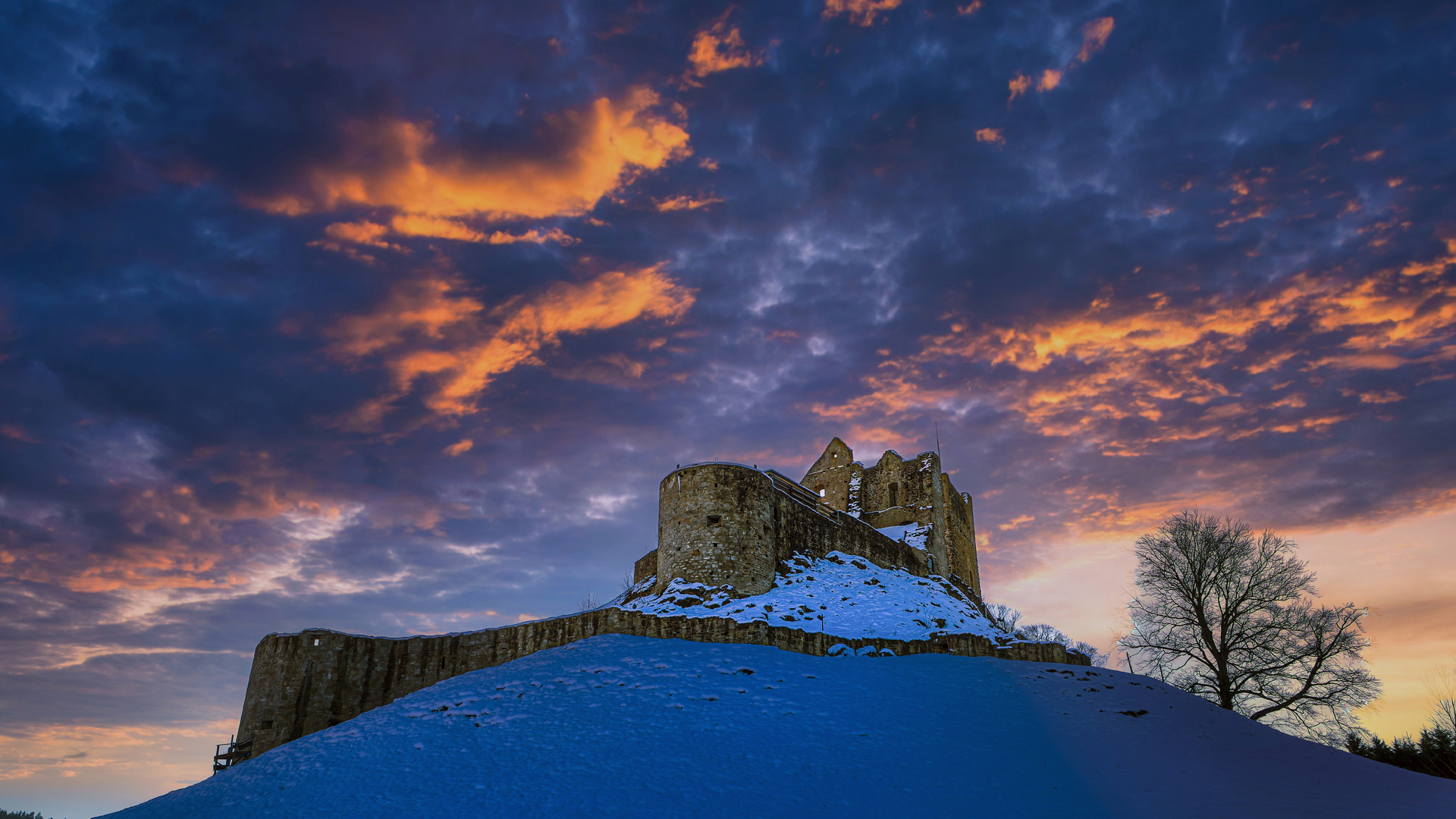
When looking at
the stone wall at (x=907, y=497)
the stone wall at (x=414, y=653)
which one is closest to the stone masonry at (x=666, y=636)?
the stone wall at (x=414, y=653)

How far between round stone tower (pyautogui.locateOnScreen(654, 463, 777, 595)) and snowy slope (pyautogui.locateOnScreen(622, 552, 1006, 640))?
783 millimetres

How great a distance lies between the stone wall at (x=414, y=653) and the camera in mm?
27203

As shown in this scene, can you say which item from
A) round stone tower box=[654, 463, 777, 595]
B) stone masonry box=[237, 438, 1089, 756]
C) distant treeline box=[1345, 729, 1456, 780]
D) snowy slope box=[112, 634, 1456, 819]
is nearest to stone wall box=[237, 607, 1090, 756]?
stone masonry box=[237, 438, 1089, 756]

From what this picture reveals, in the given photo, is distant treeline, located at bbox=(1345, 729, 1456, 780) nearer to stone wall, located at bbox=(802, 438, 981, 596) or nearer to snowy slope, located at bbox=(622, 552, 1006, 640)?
snowy slope, located at bbox=(622, 552, 1006, 640)

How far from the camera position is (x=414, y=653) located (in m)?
30.9

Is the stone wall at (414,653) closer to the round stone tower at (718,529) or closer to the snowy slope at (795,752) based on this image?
the snowy slope at (795,752)

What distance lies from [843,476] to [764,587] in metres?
22.1

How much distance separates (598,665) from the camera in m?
24.7

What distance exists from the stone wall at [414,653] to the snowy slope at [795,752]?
1.40 m

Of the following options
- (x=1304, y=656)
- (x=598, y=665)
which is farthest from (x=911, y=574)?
(x=598, y=665)

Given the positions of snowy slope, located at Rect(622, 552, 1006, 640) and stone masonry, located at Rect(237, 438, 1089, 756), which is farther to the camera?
snowy slope, located at Rect(622, 552, 1006, 640)

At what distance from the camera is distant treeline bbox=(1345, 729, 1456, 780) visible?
25250 mm

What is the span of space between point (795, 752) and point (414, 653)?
20.4m

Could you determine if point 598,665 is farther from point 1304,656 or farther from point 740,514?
point 1304,656
